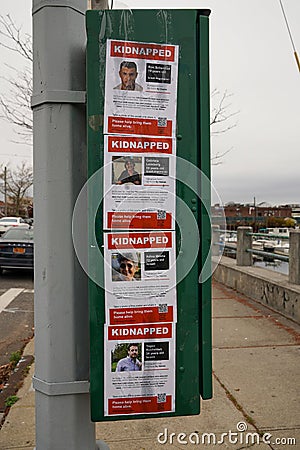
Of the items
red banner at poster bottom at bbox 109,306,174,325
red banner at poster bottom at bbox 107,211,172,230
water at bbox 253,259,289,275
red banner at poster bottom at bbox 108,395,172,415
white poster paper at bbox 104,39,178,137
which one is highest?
white poster paper at bbox 104,39,178,137

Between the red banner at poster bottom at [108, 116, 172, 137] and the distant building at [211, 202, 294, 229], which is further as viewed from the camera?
the distant building at [211, 202, 294, 229]

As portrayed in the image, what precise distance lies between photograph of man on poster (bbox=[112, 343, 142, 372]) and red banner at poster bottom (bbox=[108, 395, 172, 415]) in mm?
124

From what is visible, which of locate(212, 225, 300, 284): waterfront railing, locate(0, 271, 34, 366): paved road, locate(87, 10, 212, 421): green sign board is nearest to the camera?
locate(87, 10, 212, 421): green sign board

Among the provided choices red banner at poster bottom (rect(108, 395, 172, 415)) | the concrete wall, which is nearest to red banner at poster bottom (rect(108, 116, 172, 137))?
red banner at poster bottom (rect(108, 395, 172, 415))

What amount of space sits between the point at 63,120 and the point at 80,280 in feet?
2.19

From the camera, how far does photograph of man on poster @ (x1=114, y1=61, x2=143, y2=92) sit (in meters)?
2.04

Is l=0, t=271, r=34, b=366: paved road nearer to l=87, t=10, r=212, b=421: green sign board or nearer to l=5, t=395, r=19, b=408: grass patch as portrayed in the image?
l=5, t=395, r=19, b=408: grass patch

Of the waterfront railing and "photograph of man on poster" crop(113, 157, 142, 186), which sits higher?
"photograph of man on poster" crop(113, 157, 142, 186)

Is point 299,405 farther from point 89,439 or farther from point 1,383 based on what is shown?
point 1,383

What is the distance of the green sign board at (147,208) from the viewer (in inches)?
79.8

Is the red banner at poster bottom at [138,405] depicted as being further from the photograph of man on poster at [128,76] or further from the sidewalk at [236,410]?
the sidewalk at [236,410]

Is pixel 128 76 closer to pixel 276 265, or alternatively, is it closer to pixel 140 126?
pixel 140 126

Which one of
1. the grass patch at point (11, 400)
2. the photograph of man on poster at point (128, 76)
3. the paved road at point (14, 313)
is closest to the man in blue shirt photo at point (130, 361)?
the photograph of man on poster at point (128, 76)

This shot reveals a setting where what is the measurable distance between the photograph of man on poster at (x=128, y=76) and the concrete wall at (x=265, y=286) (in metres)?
4.62
